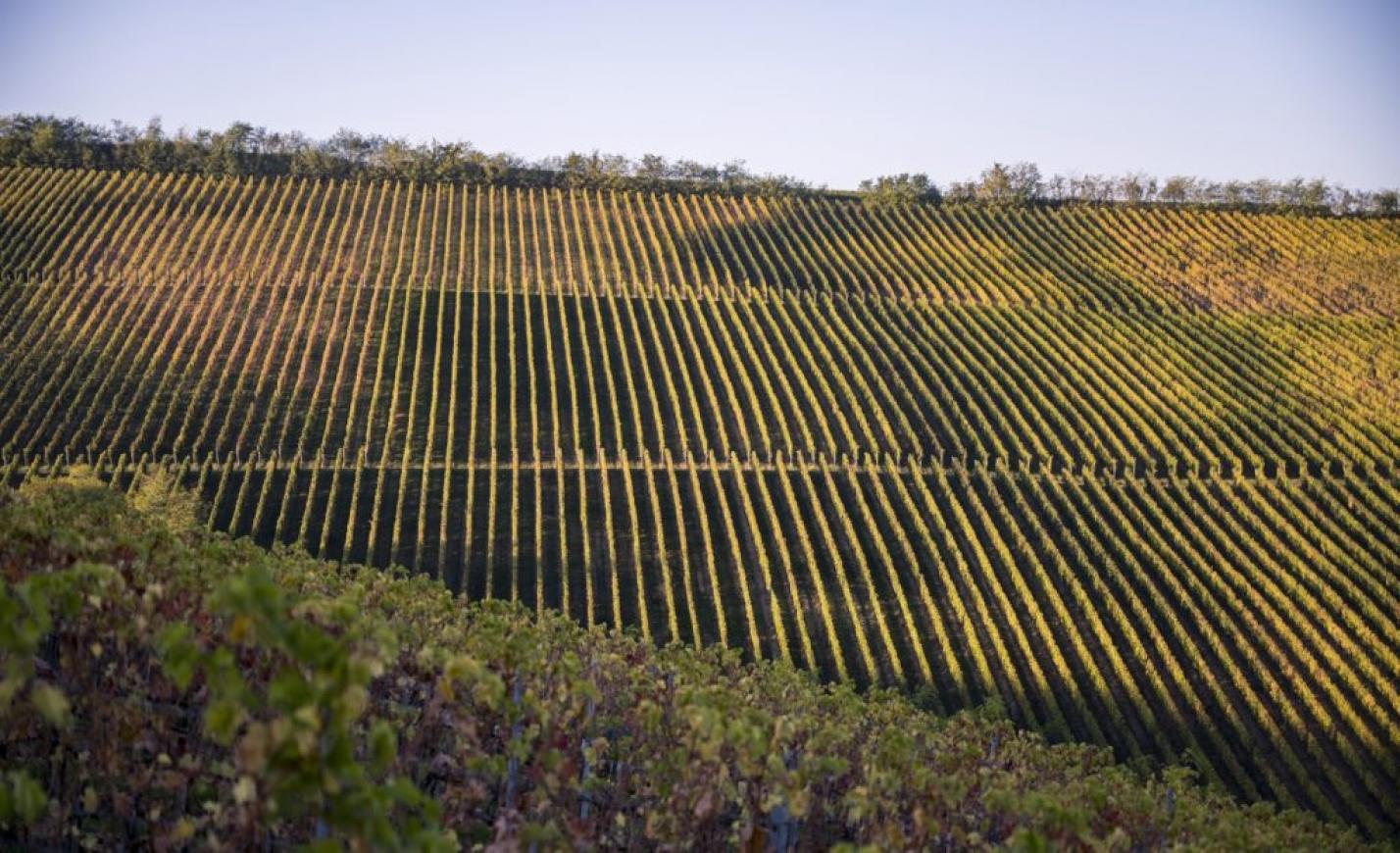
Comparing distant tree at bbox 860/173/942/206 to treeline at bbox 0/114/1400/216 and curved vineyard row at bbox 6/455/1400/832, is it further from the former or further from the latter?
curved vineyard row at bbox 6/455/1400/832

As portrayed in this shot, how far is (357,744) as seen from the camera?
408 inches

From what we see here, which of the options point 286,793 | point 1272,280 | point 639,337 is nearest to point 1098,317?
point 1272,280

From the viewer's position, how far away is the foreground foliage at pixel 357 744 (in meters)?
6.49

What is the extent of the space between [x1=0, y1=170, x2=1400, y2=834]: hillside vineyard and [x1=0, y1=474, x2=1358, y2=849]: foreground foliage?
2051 centimetres

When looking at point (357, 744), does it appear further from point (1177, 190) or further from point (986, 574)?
point (1177, 190)

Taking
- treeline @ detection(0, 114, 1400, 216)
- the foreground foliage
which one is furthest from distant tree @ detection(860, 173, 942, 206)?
the foreground foliage

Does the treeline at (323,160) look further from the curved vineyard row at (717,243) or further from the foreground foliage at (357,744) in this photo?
the foreground foliage at (357,744)

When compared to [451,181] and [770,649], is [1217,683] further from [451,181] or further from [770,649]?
[451,181]

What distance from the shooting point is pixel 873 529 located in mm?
40875

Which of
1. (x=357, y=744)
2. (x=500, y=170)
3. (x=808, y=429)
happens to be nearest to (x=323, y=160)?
(x=500, y=170)

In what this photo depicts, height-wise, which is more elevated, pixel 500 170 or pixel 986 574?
pixel 500 170

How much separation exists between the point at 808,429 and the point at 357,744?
3881cm

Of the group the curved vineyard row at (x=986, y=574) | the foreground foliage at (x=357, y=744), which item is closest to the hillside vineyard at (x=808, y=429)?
the curved vineyard row at (x=986, y=574)

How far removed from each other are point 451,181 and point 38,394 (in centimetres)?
4462
